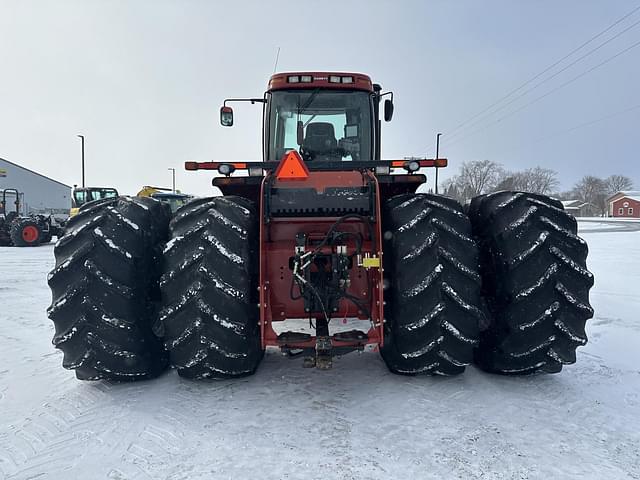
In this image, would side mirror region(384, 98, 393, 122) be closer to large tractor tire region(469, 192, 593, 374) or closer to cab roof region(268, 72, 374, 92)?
cab roof region(268, 72, 374, 92)

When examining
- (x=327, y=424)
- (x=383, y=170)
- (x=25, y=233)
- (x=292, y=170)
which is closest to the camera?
(x=327, y=424)

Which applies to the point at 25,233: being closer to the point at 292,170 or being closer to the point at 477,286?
the point at 292,170

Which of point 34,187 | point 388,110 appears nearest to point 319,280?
point 388,110

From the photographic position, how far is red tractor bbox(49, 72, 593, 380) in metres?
3.19

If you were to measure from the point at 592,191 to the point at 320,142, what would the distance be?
379 feet

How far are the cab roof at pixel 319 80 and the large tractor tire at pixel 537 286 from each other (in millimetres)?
2152

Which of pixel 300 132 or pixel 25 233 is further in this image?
pixel 25 233

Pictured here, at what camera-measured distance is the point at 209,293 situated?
3154 mm

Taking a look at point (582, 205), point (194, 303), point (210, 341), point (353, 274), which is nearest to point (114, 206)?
point (194, 303)

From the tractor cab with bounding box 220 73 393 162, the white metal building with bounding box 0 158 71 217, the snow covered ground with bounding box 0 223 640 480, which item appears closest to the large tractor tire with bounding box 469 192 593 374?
the snow covered ground with bounding box 0 223 640 480

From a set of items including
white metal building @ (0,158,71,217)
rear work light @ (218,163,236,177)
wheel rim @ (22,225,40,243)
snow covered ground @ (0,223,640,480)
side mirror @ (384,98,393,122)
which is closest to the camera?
snow covered ground @ (0,223,640,480)

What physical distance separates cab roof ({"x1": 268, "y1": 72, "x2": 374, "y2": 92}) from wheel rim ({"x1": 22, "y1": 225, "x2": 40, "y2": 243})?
18.8 meters

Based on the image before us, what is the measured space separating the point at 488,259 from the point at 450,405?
1.21 m

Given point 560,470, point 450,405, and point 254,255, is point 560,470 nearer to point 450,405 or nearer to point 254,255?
point 450,405
